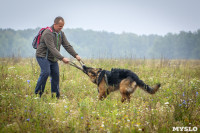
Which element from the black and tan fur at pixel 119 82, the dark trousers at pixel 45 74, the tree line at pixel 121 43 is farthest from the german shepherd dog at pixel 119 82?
the tree line at pixel 121 43

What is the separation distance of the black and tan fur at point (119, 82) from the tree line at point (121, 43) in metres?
38.6

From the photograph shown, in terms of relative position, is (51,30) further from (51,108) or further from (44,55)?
(51,108)

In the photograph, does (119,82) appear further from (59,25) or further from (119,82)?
(59,25)

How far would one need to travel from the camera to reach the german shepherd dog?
4457mm

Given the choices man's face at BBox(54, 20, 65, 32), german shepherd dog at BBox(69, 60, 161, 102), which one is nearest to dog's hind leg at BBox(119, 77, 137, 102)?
german shepherd dog at BBox(69, 60, 161, 102)

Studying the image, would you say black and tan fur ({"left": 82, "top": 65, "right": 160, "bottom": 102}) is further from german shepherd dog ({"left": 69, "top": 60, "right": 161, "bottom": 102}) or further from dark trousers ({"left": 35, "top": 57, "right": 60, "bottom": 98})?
dark trousers ({"left": 35, "top": 57, "right": 60, "bottom": 98})

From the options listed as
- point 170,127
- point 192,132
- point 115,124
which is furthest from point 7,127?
point 192,132

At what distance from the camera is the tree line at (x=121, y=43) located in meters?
69.9

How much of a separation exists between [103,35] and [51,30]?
107 m

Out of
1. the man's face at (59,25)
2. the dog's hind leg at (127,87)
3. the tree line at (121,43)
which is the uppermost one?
the tree line at (121,43)

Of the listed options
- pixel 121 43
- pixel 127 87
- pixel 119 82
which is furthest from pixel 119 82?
pixel 121 43

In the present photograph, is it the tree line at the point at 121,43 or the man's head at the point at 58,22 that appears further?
the tree line at the point at 121,43

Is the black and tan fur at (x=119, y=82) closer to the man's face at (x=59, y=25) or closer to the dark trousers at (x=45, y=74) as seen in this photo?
the dark trousers at (x=45, y=74)

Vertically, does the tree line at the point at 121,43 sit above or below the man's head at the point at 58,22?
above
